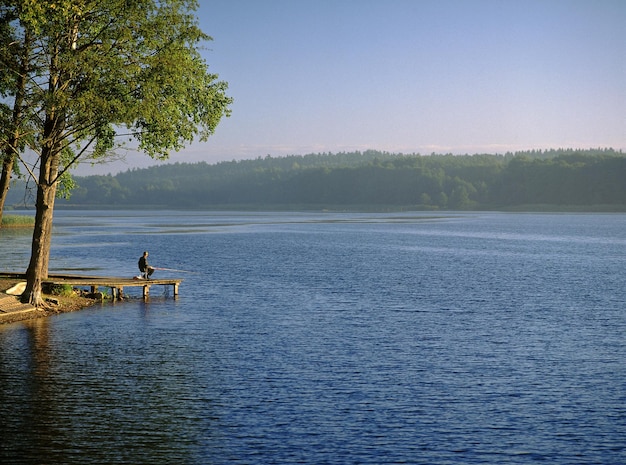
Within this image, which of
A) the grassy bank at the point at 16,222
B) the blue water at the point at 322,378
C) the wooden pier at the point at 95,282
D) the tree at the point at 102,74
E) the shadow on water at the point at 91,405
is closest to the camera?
the shadow on water at the point at 91,405

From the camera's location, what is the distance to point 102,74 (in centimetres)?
3153

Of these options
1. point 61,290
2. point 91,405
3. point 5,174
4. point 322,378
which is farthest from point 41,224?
point 322,378

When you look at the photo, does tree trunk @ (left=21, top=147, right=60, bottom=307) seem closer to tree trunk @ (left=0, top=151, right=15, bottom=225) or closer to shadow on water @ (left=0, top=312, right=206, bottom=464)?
tree trunk @ (left=0, top=151, right=15, bottom=225)

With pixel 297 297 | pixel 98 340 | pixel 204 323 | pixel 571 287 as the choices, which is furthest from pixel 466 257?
pixel 98 340

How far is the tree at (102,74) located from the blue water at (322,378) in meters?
7.73

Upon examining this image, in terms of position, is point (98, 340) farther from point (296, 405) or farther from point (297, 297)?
point (297, 297)

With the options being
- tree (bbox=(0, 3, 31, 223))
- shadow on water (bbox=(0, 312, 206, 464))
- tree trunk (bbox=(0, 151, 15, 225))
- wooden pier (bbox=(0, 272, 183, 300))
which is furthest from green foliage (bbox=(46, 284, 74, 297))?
shadow on water (bbox=(0, 312, 206, 464))

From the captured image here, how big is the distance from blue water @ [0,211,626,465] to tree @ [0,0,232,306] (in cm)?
773

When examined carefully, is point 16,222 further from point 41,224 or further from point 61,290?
point 41,224

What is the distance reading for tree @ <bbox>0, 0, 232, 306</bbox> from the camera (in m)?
30.8

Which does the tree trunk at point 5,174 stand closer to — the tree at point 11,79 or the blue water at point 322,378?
the tree at point 11,79

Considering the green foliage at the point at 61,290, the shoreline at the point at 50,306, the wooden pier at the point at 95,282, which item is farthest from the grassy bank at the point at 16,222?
the shoreline at the point at 50,306

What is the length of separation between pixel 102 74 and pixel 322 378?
53.8 feet

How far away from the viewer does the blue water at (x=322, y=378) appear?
16891 mm
